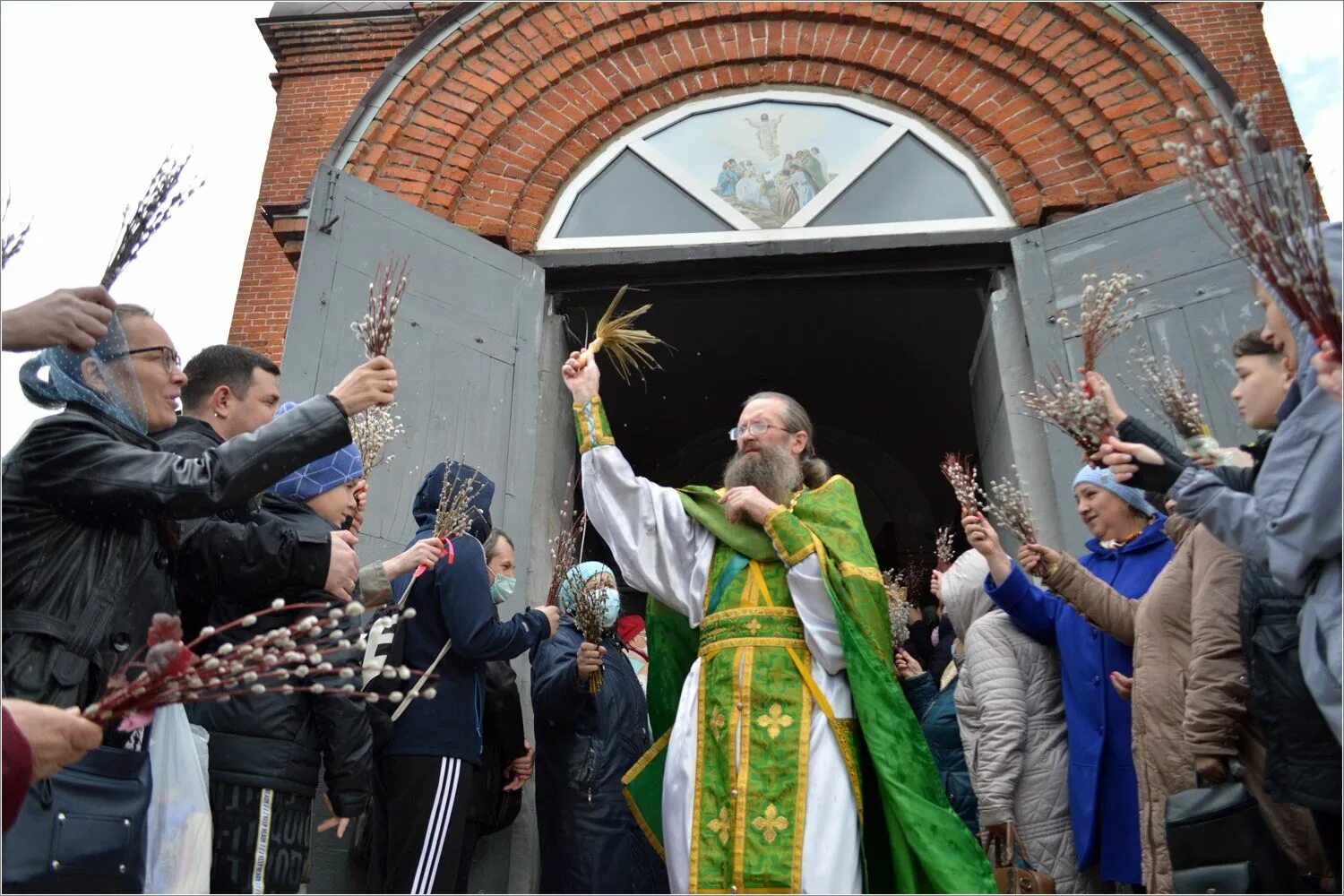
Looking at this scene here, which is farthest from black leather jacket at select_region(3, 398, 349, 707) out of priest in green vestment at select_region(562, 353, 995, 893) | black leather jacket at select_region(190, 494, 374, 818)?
priest in green vestment at select_region(562, 353, 995, 893)

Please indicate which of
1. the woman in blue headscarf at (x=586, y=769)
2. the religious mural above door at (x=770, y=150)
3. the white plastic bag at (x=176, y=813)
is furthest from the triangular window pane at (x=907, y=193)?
the white plastic bag at (x=176, y=813)

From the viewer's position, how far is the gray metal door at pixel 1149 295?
5.55 meters

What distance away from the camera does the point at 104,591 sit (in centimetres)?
250

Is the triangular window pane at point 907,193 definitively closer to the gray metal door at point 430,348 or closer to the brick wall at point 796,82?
the brick wall at point 796,82

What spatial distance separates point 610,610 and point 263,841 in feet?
6.54

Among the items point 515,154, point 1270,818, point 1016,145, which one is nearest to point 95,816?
point 1270,818

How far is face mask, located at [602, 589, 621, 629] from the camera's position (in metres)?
4.66

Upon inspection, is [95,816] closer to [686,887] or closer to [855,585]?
[686,887]

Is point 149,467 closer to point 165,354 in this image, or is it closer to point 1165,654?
point 165,354

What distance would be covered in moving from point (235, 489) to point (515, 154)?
15.4ft

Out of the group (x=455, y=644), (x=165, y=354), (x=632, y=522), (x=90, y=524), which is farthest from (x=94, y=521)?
(x=632, y=522)

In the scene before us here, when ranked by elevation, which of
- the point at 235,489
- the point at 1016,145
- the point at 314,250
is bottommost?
the point at 235,489

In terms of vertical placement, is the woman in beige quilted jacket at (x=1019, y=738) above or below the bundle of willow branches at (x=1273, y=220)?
below

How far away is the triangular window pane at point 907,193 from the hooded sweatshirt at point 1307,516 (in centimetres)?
406
